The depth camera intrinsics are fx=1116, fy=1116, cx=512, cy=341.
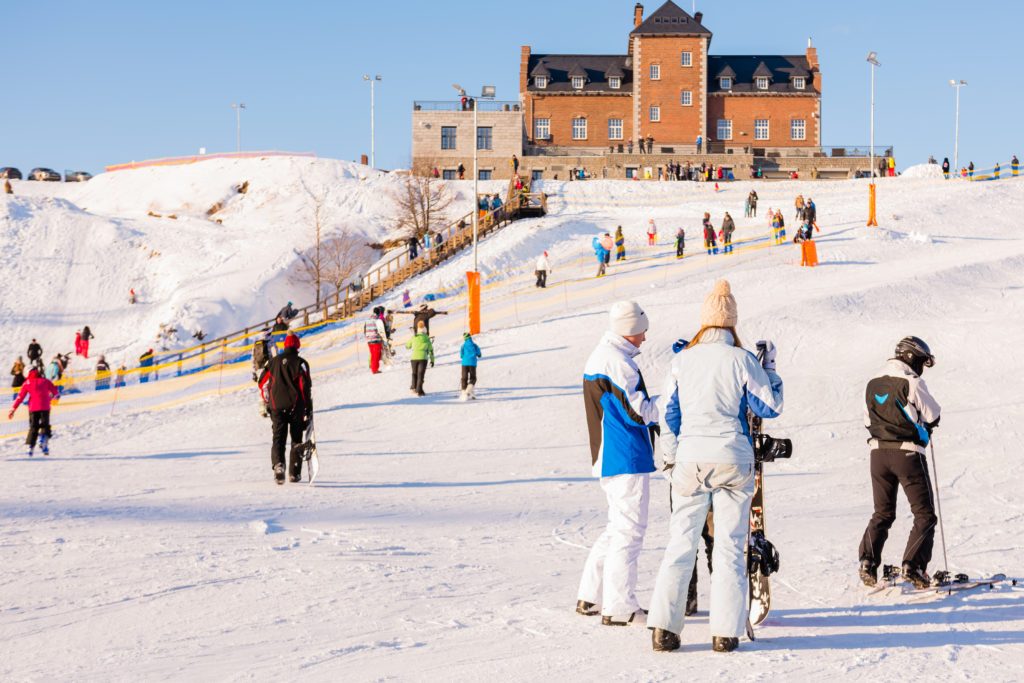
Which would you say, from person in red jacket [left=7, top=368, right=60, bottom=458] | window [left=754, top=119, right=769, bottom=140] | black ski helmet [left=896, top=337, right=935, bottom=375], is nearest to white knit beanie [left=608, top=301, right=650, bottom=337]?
black ski helmet [left=896, top=337, right=935, bottom=375]

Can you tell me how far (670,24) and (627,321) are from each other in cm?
7408

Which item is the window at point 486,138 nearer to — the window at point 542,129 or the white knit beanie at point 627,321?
the window at point 542,129

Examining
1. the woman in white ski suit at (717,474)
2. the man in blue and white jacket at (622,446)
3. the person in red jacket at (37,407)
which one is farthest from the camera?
the person in red jacket at (37,407)

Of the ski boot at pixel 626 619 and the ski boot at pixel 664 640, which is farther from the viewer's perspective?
the ski boot at pixel 626 619

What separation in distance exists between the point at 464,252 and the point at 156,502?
116 ft

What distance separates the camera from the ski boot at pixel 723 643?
5578 millimetres

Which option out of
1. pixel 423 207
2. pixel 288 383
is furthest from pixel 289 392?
pixel 423 207

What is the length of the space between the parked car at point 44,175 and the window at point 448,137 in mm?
32313

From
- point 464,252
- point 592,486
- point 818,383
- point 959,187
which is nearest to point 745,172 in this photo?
point 959,187

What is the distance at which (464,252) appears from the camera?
151ft

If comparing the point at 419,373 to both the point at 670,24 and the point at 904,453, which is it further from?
the point at 670,24

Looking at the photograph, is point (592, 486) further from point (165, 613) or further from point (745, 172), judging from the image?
point (745, 172)

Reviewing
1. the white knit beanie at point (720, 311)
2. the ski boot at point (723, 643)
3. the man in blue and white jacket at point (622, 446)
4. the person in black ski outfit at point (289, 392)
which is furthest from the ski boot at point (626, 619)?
the person in black ski outfit at point (289, 392)

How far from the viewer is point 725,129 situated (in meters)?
76.1
